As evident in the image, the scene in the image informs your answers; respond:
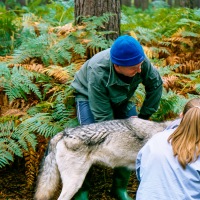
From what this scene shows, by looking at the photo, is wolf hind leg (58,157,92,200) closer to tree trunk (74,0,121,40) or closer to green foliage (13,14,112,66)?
green foliage (13,14,112,66)

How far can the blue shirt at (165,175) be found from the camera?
2887 mm

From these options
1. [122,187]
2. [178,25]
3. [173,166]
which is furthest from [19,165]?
[178,25]

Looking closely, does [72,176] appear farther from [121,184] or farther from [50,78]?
[50,78]

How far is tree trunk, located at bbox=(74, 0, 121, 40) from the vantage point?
689 centimetres

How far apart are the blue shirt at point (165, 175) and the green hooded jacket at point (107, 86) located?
162 centimetres

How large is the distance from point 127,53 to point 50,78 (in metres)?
1.95

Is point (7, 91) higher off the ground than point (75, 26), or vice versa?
point (75, 26)

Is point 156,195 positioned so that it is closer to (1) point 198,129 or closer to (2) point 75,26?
(1) point 198,129

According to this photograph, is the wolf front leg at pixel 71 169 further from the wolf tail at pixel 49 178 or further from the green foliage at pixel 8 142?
the green foliage at pixel 8 142

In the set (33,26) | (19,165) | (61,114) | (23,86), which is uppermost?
(33,26)

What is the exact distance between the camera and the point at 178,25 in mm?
8414

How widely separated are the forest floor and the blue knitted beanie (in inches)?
78.7

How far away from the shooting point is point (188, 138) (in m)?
2.94

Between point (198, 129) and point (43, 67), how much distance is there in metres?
3.67
